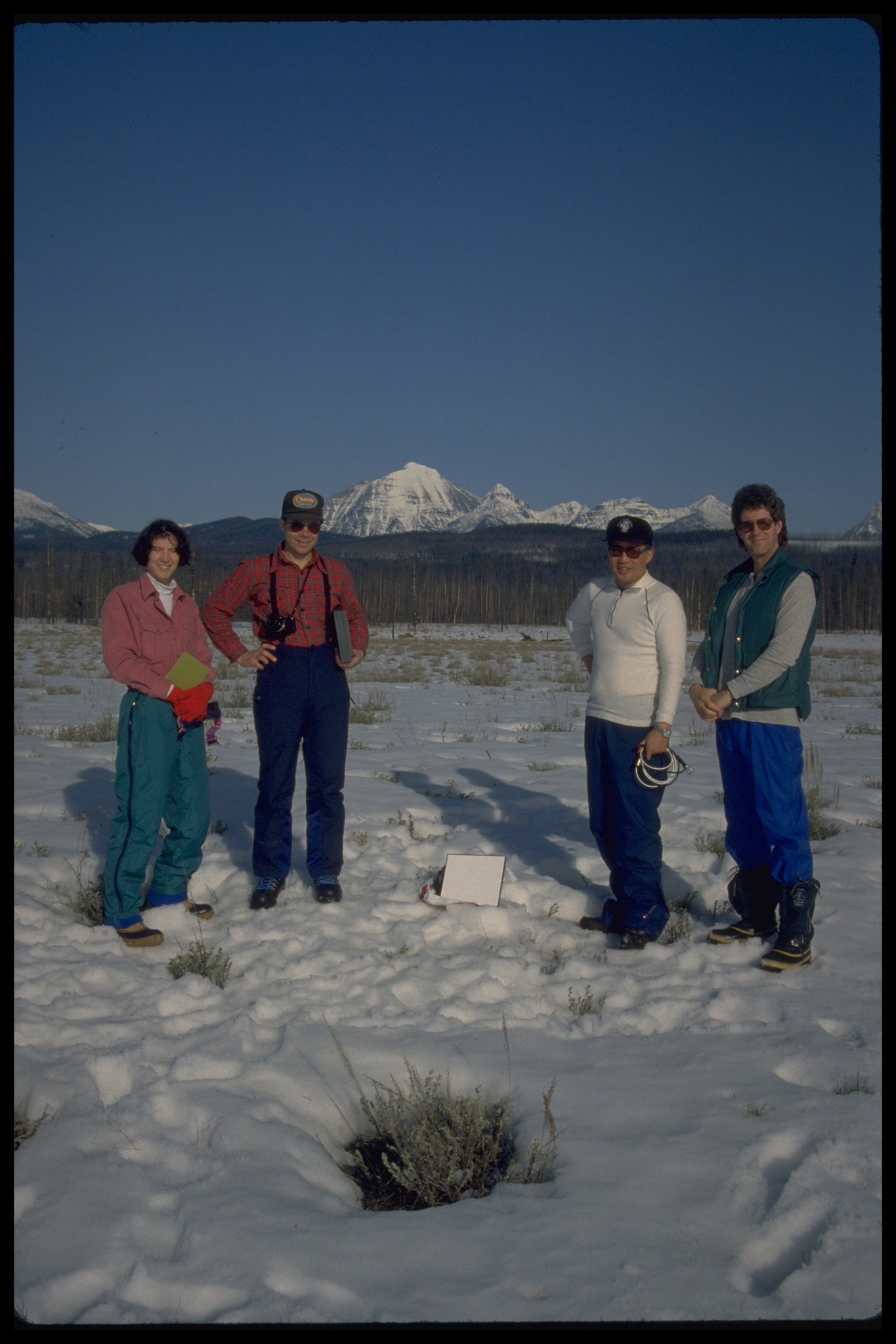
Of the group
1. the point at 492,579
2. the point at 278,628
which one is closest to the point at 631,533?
the point at 278,628

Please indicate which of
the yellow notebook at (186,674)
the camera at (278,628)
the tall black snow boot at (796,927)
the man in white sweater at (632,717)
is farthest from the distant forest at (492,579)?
the tall black snow boot at (796,927)

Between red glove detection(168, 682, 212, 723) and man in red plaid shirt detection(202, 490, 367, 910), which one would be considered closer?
red glove detection(168, 682, 212, 723)

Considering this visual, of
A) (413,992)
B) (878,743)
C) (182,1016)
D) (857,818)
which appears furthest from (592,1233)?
(878,743)

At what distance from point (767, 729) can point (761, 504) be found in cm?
109

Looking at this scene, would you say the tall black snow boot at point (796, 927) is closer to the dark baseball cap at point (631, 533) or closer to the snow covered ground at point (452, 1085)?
the snow covered ground at point (452, 1085)

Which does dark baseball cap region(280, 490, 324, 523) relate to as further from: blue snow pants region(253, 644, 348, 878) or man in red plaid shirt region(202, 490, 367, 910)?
blue snow pants region(253, 644, 348, 878)

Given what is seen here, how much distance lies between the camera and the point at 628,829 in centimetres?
418

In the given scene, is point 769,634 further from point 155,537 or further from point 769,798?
point 155,537

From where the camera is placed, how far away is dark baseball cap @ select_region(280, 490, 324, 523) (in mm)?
4477

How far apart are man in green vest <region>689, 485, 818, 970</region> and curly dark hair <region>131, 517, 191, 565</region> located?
2.71 meters

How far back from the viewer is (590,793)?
4418 millimetres

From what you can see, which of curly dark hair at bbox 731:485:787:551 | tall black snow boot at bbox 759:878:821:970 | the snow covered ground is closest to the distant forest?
the snow covered ground

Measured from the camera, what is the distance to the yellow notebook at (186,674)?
4.08 m

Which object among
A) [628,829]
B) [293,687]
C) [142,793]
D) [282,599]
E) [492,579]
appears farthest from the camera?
[492,579]
